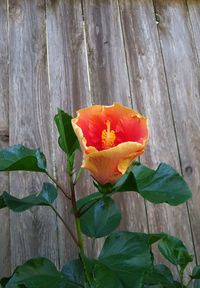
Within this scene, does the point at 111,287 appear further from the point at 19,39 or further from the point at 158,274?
the point at 19,39

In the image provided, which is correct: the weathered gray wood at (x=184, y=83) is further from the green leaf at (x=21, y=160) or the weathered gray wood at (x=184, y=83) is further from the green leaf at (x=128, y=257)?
the green leaf at (x=21, y=160)

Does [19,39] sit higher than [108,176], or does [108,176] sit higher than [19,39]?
[19,39]

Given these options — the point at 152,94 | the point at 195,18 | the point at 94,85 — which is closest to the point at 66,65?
the point at 94,85

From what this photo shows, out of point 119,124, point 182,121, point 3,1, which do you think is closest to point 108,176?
point 119,124

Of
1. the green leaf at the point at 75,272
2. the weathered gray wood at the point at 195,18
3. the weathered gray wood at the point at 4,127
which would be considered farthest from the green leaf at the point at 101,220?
the weathered gray wood at the point at 195,18

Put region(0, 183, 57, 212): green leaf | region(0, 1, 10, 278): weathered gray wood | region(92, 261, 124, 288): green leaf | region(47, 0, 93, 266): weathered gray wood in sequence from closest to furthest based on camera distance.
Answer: region(92, 261, 124, 288): green leaf
region(0, 183, 57, 212): green leaf
region(0, 1, 10, 278): weathered gray wood
region(47, 0, 93, 266): weathered gray wood

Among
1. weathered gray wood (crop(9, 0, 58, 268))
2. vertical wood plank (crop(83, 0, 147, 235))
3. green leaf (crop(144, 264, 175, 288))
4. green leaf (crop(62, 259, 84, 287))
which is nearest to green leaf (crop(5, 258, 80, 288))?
green leaf (crop(62, 259, 84, 287))

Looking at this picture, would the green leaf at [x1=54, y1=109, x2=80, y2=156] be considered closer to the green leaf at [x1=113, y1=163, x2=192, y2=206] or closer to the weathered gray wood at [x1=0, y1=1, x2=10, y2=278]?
the green leaf at [x1=113, y1=163, x2=192, y2=206]
